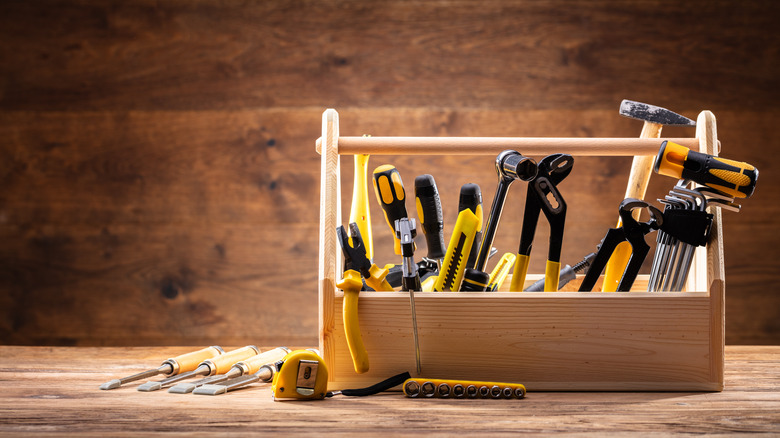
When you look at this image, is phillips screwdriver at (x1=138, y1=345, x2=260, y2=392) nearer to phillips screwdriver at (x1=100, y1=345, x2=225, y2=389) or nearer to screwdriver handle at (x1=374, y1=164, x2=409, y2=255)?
phillips screwdriver at (x1=100, y1=345, x2=225, y2=389)

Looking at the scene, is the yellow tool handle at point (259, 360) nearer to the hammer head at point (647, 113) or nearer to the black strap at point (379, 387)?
the black strap at point (379, 387)

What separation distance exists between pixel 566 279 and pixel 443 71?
614mm

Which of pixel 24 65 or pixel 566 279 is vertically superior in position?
pixel 24 65

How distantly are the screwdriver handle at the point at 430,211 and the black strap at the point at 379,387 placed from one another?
175 millimetres

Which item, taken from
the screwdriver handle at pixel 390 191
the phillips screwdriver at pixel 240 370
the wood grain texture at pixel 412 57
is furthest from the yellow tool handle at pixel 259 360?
the wood grain texture at pixel 412 57

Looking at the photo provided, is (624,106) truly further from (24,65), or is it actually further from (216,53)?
(24,65)

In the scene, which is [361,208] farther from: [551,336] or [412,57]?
[412,57]

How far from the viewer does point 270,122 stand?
1.31m

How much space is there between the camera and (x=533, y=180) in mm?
690

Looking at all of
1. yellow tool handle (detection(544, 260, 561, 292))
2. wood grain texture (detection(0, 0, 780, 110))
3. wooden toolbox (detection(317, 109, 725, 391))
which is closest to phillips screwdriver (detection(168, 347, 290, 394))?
wooden toolbox (detection(317, 109, 725, 391))

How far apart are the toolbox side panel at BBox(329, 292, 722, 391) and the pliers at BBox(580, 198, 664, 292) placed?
35mm

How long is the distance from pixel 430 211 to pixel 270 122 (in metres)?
0.66

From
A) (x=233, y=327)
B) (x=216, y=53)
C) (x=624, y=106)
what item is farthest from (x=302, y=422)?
(x=216, y=53)

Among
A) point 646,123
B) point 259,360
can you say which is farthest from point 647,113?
point 259,360
